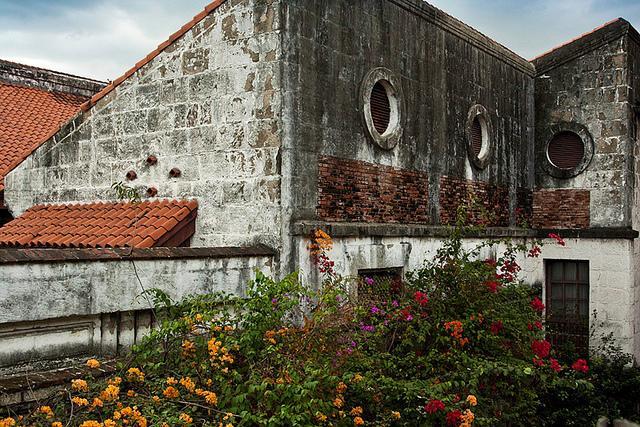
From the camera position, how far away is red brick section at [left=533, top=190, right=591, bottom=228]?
13891 millimetres

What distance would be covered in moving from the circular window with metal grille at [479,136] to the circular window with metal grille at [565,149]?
2.24m

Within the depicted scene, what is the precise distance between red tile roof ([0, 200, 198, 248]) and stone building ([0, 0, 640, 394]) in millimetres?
32

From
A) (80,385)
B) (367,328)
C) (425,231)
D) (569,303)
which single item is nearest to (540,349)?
(367,328)

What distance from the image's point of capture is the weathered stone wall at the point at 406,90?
8.19m

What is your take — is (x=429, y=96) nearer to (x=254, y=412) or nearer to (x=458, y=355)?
(x=458, y=355)

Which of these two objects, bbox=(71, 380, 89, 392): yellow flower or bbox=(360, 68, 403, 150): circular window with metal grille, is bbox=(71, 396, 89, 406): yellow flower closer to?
bbox=(71, 380, 89, 392): yellow flower

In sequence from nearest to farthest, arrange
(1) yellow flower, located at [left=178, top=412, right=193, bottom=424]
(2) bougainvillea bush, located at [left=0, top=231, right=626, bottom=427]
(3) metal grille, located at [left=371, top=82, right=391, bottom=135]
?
(1) yellow flower, located at [left=178, top=412, right=193, bottom=424]
(2) bougainvillea bush, located at [left=0, top=231, right=626, bottom=427]
(3) metal grille, located at [left=371, top=82, right=391, bottom=135]

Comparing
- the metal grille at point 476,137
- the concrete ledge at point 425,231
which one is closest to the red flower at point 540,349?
the concrete ledge at point 425,231

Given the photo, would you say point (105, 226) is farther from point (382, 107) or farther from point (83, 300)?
point (382, 107)

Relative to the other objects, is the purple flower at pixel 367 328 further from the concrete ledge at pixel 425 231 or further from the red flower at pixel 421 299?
the concrete ledge at pixel 425 231

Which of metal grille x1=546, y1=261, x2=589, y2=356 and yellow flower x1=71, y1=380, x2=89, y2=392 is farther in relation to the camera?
metal grille x1=546, y1=261, x2=589, y2=356

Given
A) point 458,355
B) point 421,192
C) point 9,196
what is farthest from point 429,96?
point 9,196

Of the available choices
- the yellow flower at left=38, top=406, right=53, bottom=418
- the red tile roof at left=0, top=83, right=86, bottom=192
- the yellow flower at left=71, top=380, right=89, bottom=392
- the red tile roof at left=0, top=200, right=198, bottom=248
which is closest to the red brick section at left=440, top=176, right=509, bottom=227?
the red tile roof at left=0, top=200, right=198, bottom=248

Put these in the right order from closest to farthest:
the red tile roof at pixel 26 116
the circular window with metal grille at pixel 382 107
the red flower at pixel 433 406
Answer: the red flower at pixel 433 406 → the circular window with metal grille at pixel 382 107 → the red tile roof at pixel 26 116
